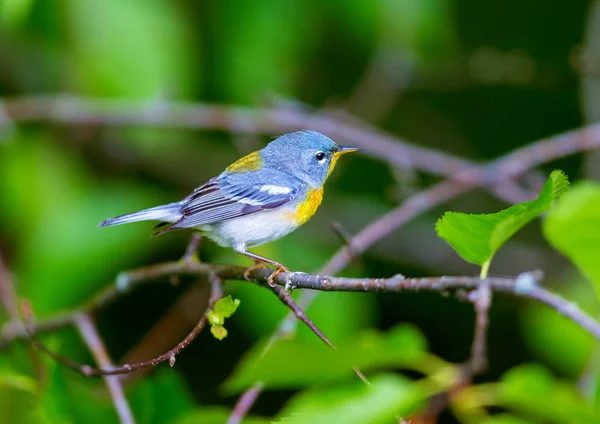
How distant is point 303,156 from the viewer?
2949mm

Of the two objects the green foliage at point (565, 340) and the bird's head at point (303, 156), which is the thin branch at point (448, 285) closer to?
the green foliage at point (565, 340)

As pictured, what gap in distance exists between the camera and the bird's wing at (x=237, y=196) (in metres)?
2.64

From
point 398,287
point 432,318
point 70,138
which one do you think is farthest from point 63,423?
point 432,318

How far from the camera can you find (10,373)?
2209 mm

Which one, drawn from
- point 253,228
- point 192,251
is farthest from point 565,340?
point 192,251

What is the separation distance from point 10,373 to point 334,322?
1.41 meters

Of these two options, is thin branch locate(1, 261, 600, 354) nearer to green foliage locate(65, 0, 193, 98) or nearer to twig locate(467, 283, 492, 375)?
twig locate(467, 283, 492, 375)

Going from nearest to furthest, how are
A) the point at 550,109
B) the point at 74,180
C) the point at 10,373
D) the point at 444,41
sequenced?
1. the point at 10,373
2. the point at 74,180
3. the point at 444,41
4. the point at 550,109

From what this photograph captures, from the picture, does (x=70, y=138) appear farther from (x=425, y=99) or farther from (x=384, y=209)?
(x=425, y=99)

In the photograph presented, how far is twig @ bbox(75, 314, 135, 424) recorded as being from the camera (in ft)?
6.81

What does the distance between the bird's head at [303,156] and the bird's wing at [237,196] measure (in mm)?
53

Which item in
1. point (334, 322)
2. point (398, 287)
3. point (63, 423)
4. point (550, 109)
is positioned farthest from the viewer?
point (550, 109)

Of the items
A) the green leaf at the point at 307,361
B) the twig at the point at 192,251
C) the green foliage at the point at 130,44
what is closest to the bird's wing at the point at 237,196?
the twig at the point at 192,251

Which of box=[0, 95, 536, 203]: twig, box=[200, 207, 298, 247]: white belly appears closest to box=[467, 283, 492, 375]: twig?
box=[200, 207, 298, 247]: white belly
